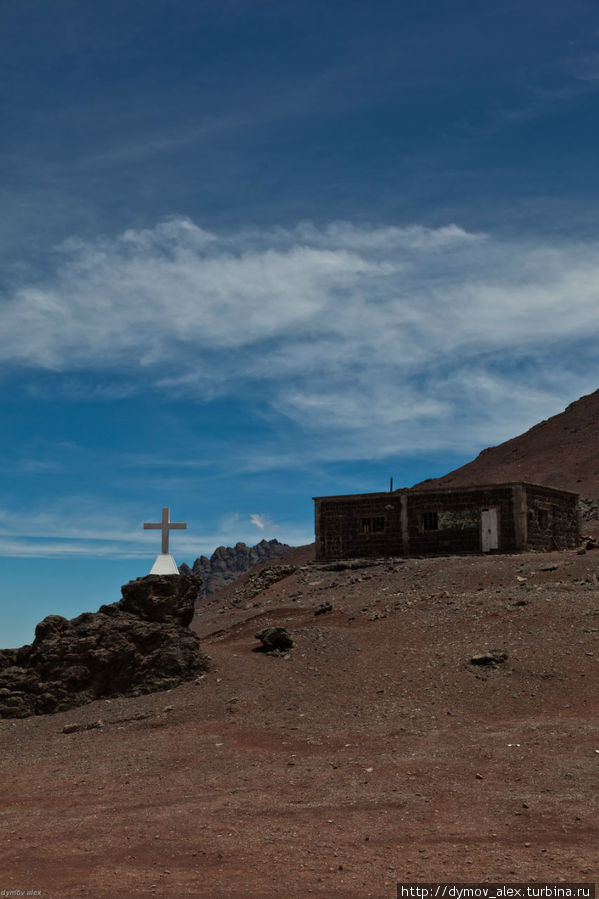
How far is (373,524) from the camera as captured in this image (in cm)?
4053

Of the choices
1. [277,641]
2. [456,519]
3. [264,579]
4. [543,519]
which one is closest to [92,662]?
[277,641]

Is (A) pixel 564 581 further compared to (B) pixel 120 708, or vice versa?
(A) pixel 564 581

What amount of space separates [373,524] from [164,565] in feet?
57.3

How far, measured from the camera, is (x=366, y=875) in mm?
8664

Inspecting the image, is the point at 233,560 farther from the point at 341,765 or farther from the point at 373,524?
the point at 341,765

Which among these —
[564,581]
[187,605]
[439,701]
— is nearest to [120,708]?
[187,605]

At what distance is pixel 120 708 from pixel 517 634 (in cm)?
996

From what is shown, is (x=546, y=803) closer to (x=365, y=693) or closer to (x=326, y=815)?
(x=326, y=815)

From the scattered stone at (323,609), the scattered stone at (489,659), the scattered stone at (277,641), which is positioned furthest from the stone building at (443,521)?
the scattered stone at (489,659)

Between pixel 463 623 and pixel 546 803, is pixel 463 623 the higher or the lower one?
the higher one

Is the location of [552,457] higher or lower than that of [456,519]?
higher

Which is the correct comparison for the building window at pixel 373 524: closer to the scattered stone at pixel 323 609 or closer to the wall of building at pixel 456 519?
the wall of building at pixel 456 519

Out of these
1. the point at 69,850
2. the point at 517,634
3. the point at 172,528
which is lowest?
the point at 69,850

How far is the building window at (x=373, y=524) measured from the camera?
40219 millimetres
